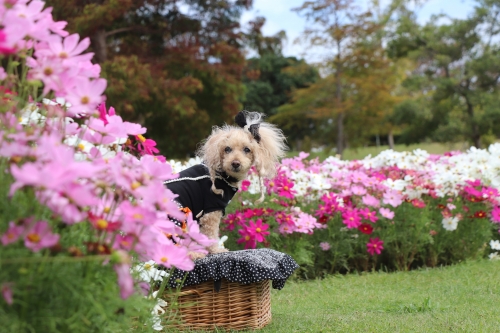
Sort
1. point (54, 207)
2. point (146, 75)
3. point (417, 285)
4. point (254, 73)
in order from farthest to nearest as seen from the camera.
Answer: point (254, 73), point (146, 75), point (417, 285), point (54, 207)

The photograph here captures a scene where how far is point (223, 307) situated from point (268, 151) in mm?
1406

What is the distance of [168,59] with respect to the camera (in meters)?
15.8

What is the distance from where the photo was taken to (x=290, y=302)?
4.34 metres

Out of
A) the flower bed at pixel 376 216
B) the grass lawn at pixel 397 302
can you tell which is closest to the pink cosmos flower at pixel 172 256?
the grass lawn at pixel 397 302

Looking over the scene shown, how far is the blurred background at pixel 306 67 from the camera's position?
14.4 m

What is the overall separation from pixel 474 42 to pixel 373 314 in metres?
17.2

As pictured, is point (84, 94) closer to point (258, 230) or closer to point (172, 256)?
A: point (172, 256)

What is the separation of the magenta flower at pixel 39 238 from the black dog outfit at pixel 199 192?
8.16 ft

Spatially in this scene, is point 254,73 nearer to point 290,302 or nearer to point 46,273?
point 290,302

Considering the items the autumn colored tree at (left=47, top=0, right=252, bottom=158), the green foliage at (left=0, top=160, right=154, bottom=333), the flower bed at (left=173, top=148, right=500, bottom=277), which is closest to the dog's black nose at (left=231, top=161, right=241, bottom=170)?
the flower bed at (left=173, top=148, right=500, bottom=277)

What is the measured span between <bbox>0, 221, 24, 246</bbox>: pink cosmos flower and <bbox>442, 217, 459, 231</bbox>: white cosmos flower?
483 centimetres

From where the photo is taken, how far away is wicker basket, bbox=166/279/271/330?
3.22 meters

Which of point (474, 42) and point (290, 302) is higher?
point (474, 42)

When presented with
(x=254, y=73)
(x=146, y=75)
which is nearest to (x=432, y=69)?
(x=254, y=73)
